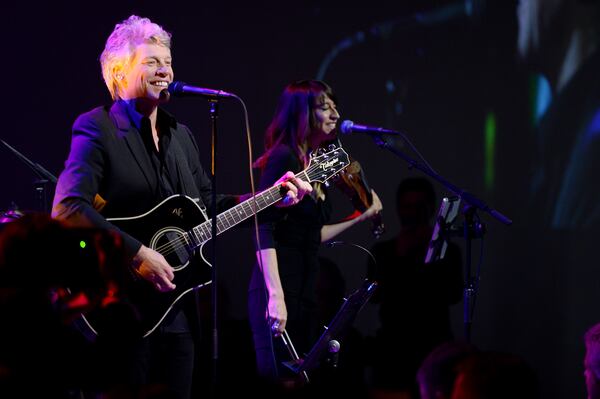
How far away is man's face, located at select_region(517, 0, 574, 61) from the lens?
6.05 meters

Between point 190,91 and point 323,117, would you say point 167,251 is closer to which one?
point 190,91

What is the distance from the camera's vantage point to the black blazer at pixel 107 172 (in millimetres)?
3260

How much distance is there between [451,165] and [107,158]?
325cm

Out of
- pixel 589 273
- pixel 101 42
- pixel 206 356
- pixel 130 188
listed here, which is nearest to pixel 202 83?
pixel 101 42

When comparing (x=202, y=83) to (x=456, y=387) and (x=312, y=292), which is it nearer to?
(x=312, y=292)

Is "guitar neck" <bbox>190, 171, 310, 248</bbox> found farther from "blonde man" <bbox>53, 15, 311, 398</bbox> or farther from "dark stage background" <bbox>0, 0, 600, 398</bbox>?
"dark stage background" <bbox>0, 0, 600, 398</bbox>

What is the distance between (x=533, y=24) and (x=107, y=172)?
12.9 ft

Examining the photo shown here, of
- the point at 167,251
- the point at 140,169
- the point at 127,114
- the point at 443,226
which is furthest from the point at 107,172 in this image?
the point at 443,226

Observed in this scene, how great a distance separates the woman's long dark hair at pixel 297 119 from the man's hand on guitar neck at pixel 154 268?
1.16 meters

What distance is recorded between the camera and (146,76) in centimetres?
355

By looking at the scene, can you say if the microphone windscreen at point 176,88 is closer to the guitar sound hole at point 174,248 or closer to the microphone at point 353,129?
the guitar sound hole at point 174,248

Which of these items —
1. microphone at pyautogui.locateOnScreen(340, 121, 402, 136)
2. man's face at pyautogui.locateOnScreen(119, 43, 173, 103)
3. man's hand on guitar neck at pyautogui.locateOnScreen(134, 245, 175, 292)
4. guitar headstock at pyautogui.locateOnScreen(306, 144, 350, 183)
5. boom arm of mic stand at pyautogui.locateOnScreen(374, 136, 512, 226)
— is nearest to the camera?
man's hand on guitar neck at pyautogui.locateOnScreen(134, 245, 175, 292)

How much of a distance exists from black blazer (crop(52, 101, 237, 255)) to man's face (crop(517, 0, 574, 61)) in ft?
11.6

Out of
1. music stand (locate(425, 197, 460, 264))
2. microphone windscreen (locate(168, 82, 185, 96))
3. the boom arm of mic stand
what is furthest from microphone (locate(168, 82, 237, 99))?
music stand (locate(425, 197, 460, 264))
